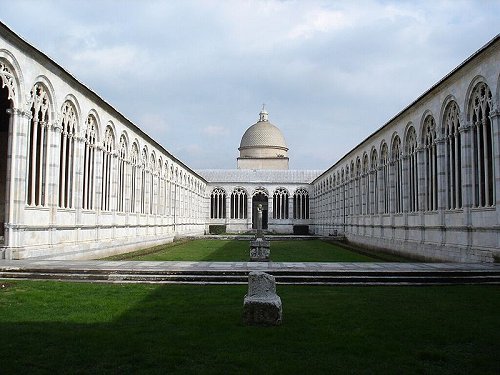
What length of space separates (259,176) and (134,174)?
3622cm

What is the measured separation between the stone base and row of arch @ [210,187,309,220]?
2285 inches

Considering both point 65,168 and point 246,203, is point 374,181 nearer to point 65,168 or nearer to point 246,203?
point 65,168

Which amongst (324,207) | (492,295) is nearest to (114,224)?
(492,295)

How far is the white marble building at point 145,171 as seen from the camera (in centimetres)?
1780

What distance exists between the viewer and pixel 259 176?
224ft

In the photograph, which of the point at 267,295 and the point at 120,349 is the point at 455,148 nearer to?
the point at 267,295

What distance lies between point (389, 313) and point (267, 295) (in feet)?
8.25

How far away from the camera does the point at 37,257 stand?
18406mm

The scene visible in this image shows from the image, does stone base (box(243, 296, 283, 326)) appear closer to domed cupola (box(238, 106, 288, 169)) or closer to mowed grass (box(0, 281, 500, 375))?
mowed grass (box(0, 281, 500, 375))

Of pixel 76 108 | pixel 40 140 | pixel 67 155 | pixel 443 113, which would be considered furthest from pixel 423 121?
pixel 40 140

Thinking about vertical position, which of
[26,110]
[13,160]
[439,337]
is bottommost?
[439,337]

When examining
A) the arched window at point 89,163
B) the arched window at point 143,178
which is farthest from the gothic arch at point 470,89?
the arched window at point 143,178

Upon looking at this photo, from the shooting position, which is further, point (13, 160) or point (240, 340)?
point (13, 160)

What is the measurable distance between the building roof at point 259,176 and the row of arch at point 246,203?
1095 millimetres
